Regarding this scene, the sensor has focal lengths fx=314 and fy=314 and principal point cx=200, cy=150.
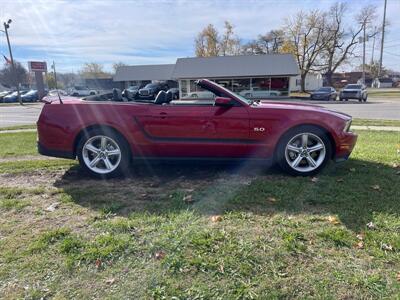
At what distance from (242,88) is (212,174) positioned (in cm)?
3101

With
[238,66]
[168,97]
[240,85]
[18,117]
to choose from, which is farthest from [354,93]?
[168,97]

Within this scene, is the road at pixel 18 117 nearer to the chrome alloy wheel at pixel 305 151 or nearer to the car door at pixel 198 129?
the car door at pixel 198 129

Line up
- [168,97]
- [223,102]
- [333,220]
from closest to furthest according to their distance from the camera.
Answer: [333,220]
[223,102]
[168,97]

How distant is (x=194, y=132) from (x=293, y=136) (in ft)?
4.64

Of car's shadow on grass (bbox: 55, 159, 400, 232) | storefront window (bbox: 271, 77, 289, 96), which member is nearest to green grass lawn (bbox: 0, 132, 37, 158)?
car's shadow on grass (bbox: 55, 159, 400, 232)

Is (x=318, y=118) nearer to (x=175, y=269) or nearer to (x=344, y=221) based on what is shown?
(x=344, y=221)

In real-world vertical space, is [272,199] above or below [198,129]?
below

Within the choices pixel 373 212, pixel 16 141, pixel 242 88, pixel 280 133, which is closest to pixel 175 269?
pixel 373 212

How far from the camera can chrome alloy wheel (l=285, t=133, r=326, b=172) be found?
4.52 meters

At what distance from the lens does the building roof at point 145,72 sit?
47469 millimetres

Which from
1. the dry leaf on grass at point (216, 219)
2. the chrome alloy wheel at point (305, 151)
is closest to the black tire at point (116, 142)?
the dry leaf on grass at point (216, 219)

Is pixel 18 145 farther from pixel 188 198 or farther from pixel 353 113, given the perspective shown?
pixel 353 113

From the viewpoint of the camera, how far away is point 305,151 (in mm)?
4551

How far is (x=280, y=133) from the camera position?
4461 millimetres
